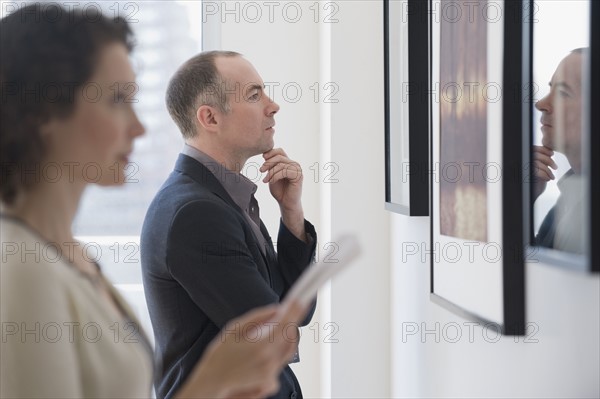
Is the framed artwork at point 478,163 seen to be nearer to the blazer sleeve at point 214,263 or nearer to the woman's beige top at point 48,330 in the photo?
the blazer sleeve at point 214,263

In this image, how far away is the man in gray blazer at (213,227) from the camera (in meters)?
1.51

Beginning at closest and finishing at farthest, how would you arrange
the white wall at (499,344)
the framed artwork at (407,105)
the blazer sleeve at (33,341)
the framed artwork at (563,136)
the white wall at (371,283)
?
the blazer sleeve at (33,341) < the framed artwork at (563,136) < the white wall at (499,344) < the white wall at (371,283) < the framed artwork at (407,105)

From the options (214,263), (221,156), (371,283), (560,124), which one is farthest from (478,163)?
(371,283)

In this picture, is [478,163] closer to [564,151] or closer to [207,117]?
[564,151]

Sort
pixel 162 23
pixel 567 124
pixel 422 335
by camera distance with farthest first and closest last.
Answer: pixel 162 23 < pixel 422 335 < pixel 567 124

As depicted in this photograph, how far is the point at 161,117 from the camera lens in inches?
108

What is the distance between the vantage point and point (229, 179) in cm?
169

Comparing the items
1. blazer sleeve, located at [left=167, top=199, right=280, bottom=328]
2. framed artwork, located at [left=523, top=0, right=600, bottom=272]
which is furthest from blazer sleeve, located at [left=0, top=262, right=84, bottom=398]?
blazer sleeve, located at [left=167, top=199, right=280, bottom=328]

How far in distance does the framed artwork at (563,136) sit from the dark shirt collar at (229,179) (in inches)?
31.3

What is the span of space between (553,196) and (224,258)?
72cm

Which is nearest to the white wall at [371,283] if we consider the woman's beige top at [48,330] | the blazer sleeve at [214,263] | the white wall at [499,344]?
the white wall at [499,344]

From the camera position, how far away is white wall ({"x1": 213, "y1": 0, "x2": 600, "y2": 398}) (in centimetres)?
105

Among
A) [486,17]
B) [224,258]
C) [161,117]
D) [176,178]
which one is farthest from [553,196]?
[161,117]

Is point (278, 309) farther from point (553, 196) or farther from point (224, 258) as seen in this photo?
point (224, 258)
